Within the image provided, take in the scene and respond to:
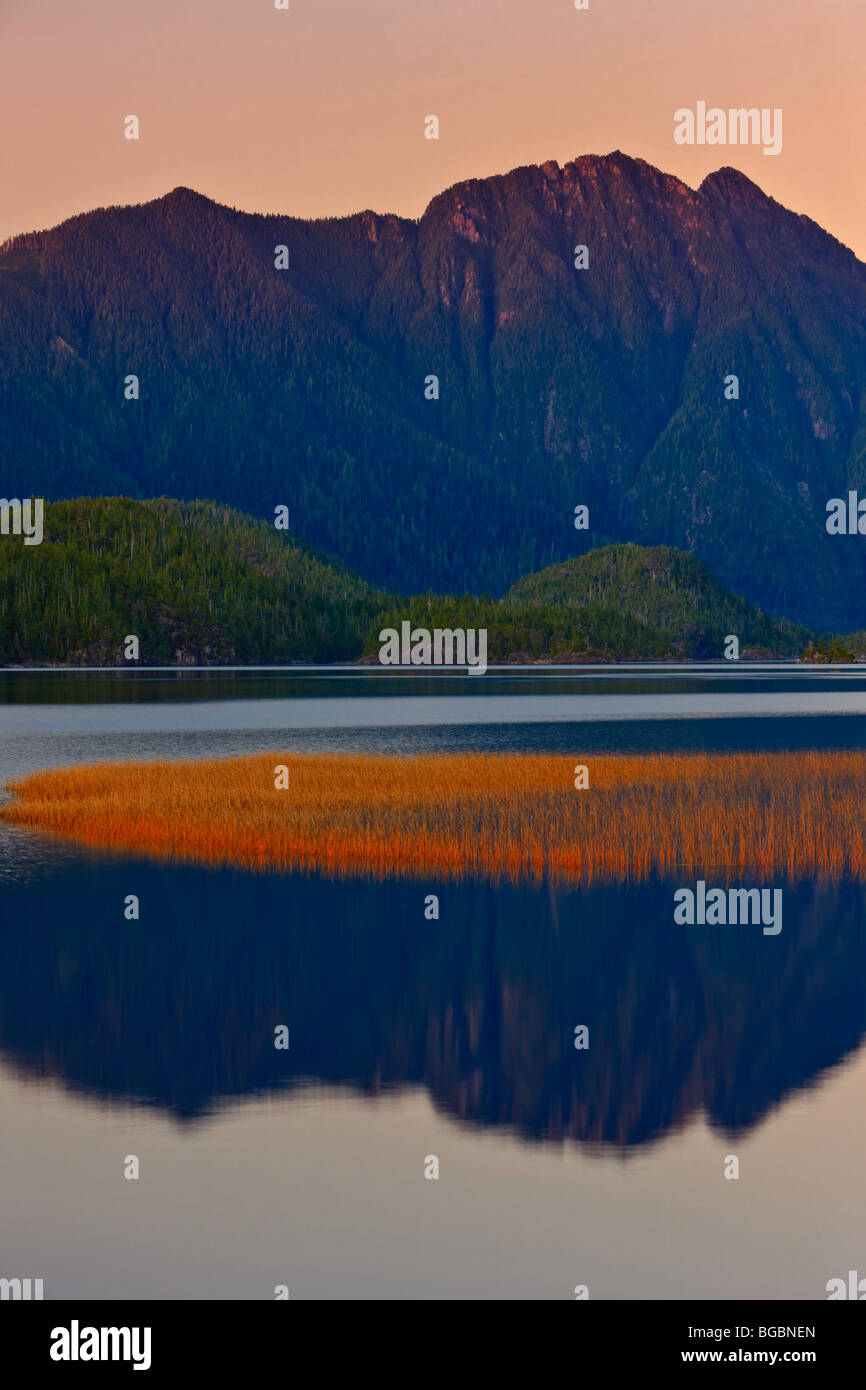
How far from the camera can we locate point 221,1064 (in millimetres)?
26594

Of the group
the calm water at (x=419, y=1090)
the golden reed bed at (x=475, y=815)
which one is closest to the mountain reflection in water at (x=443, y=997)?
the calm water at (x=419, y=1090)

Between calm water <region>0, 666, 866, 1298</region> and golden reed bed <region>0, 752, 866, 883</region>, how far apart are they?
3.79 metres

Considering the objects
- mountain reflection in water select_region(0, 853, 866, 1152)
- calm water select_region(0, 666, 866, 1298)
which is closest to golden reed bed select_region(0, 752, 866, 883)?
mountain reflection in water select_region(0, 853, 866, 1152)

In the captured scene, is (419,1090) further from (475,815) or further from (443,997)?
(475,815)

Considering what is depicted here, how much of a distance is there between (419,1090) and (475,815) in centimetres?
3071

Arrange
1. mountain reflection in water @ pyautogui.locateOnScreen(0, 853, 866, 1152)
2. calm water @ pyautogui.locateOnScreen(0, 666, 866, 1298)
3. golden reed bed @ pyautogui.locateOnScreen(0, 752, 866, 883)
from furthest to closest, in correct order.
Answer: golden reed bed @ pyautogui.locateOnScreen(0, 752, 866, 883) < mountain reflection in water @ pyautogui.locateOnScreen(0, 853, 866, 1152) < calm water @ pyautogui.locateOnScreen(0, 666, 866, 1298)

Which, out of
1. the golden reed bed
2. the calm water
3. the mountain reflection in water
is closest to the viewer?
the calm water

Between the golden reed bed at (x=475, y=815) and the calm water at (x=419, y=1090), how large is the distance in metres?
3.79

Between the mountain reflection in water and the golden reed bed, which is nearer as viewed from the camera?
the mountain reflection in water

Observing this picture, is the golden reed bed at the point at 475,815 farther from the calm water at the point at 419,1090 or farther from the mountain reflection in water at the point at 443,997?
the calm water at the point at 419,1090

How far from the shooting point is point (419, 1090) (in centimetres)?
2534

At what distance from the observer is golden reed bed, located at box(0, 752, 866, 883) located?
47.4 metres

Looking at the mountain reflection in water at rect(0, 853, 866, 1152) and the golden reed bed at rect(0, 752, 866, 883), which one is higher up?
the golden reed bed at rect(0, 752, 866, 883)

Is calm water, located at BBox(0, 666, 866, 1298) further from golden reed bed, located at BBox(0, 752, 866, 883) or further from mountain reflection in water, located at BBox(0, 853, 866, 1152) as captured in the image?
golden reed bed, located at BBox(0, 752, 866, 883)
